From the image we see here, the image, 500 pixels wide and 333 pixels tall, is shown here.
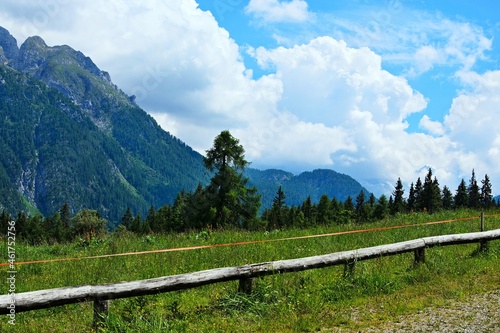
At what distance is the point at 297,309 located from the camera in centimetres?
837

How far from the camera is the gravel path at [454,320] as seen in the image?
727 centimetres

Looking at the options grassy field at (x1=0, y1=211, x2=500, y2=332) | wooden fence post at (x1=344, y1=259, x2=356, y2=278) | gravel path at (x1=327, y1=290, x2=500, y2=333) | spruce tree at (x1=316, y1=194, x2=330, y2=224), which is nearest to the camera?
gravel path at (x1=327, y1=290, x2=500, y2=333)

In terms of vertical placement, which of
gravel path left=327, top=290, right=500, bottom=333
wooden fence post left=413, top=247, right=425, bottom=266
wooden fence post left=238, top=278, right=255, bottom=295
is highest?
wooden fence post left=413, top=247, right=425, bottom=266

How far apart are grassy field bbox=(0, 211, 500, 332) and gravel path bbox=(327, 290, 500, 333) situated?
0.23 meters

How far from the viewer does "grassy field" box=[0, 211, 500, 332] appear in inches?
302

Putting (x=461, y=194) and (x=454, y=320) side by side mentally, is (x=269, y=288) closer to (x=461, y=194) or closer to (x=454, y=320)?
(x=454, y=320)

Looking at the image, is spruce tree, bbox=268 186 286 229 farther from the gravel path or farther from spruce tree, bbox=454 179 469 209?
the gravel path

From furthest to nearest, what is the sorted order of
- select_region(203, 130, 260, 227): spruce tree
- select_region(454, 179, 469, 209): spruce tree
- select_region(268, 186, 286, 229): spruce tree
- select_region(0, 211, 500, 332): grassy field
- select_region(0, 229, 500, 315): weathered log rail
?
1. select_region(454, 179, 469, 209): spruce tree
2. select_region(268, 186, 286, 229): spruce tree
3. select_region(203, 130, 260, 227): spruce tree
4. select_region(0, 211, 500, 332): grassy field
5. select_region(0, 229, 500, 315): weathered log rail

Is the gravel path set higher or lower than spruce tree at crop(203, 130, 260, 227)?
lower

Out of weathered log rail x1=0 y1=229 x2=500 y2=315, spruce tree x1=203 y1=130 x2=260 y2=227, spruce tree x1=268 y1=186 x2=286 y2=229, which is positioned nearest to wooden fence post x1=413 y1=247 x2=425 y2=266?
weathered log rail x1=0 y1=229 x2=500 y2=315

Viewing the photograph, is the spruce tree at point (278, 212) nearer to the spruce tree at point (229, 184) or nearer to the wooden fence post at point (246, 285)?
the spruce tree at point (229, 184)

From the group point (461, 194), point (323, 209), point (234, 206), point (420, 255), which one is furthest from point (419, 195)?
point (420, 255)

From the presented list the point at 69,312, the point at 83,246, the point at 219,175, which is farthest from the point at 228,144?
the point at 69,312

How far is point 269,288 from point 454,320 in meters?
3.37
